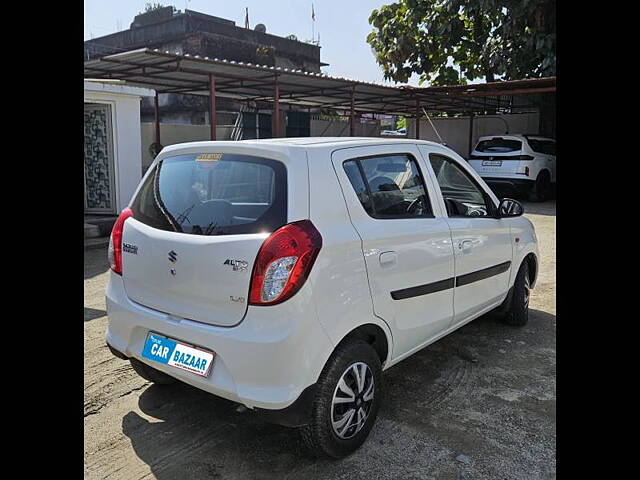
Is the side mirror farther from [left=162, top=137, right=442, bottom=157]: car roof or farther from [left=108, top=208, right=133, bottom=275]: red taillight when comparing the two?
[left=108, top=208, right=133, bottom=275]: red taillight

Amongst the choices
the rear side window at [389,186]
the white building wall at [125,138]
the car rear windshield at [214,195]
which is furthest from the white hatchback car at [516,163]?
the car rear windshield at [214,195]

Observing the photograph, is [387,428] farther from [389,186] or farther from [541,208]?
[541,208]

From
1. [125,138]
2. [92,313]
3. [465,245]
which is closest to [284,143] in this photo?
[465,245]

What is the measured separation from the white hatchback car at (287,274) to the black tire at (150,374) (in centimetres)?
1

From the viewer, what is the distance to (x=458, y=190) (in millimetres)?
3955

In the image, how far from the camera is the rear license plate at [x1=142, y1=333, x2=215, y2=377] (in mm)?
2596

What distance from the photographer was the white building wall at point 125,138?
993cm

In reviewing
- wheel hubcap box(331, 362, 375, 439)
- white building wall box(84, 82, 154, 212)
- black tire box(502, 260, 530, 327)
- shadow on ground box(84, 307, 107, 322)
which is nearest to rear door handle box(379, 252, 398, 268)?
wheel hubcap box(331, 362, 375, 439)
